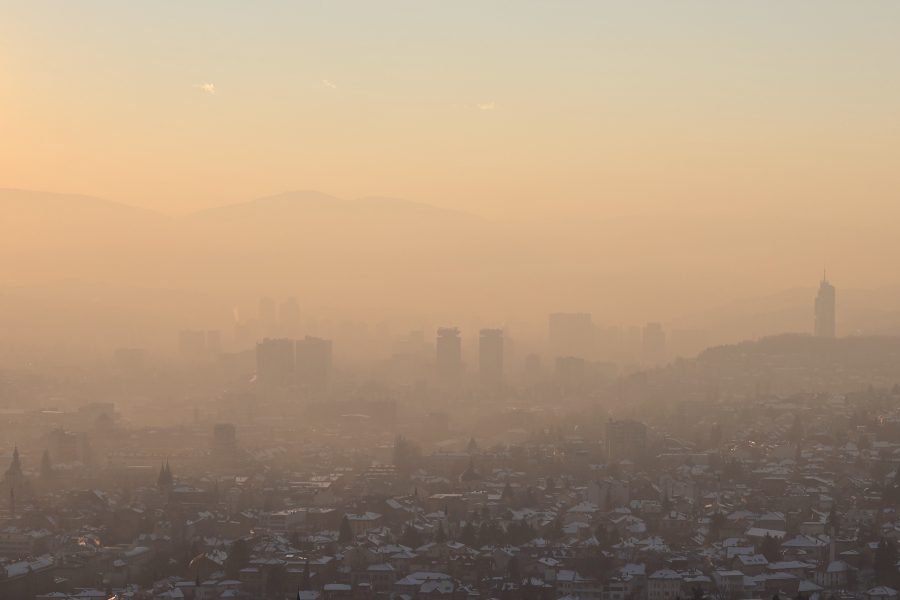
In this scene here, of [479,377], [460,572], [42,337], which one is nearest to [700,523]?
[460,572]

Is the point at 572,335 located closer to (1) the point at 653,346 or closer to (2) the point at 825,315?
(1) the point at 653,346

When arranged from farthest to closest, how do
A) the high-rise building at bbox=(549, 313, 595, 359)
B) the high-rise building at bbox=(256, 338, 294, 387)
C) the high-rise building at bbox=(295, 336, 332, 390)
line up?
the high-rise building at bbox=(549, 313, 595, 359) → the high-rise building at bbox=(295, 336, 332, 390) → the high-rise building at bbox=(256, 338, 294, 387)

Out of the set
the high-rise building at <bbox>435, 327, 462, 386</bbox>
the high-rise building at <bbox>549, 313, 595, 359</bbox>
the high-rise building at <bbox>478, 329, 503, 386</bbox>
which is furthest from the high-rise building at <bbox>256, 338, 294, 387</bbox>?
the high-rise building at <bbox>549, 313, 595, 359</bbox>

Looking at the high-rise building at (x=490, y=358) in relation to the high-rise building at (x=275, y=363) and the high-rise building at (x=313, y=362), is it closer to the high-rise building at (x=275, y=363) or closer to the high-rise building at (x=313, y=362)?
the high-rise building at (x=313, y=362)

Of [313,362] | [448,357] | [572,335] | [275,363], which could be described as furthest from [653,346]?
[275,363]

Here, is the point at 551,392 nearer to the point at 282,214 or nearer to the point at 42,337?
the point at 42,337

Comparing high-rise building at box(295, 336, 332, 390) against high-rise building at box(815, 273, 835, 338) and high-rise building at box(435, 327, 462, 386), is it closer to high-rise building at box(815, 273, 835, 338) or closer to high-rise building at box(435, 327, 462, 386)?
high-rise building at box(435, 327, 462, 386)
